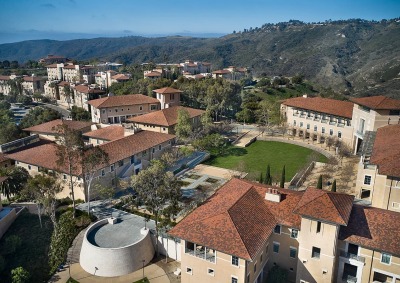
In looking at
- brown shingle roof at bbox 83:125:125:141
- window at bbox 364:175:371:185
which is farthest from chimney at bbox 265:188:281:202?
brown shingle roof at bbox 83:125:125:141

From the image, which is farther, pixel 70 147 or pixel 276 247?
pixel 70 147

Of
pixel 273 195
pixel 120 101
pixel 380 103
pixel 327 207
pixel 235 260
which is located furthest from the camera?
pixel 120 101

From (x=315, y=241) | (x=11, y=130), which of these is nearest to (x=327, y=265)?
(x=315, y=241)

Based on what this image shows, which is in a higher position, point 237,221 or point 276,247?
point 237,221

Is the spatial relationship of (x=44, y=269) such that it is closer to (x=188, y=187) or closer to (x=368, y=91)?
(x=188, y=187)

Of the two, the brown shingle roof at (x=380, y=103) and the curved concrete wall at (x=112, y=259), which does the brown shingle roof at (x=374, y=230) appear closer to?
the curved concrete wall at (x=112, y=259)

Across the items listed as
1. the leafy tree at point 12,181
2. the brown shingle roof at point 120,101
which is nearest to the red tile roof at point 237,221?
the leafy tree at point 12,181

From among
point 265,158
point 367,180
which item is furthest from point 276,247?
point 265,158

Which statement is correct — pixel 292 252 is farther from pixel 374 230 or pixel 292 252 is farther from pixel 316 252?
pixel 374 230

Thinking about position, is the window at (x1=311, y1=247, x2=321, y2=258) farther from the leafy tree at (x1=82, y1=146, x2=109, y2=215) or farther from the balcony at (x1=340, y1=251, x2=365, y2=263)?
the leafy tree at (x1=82, y1=146, x2=109, y2=215)
